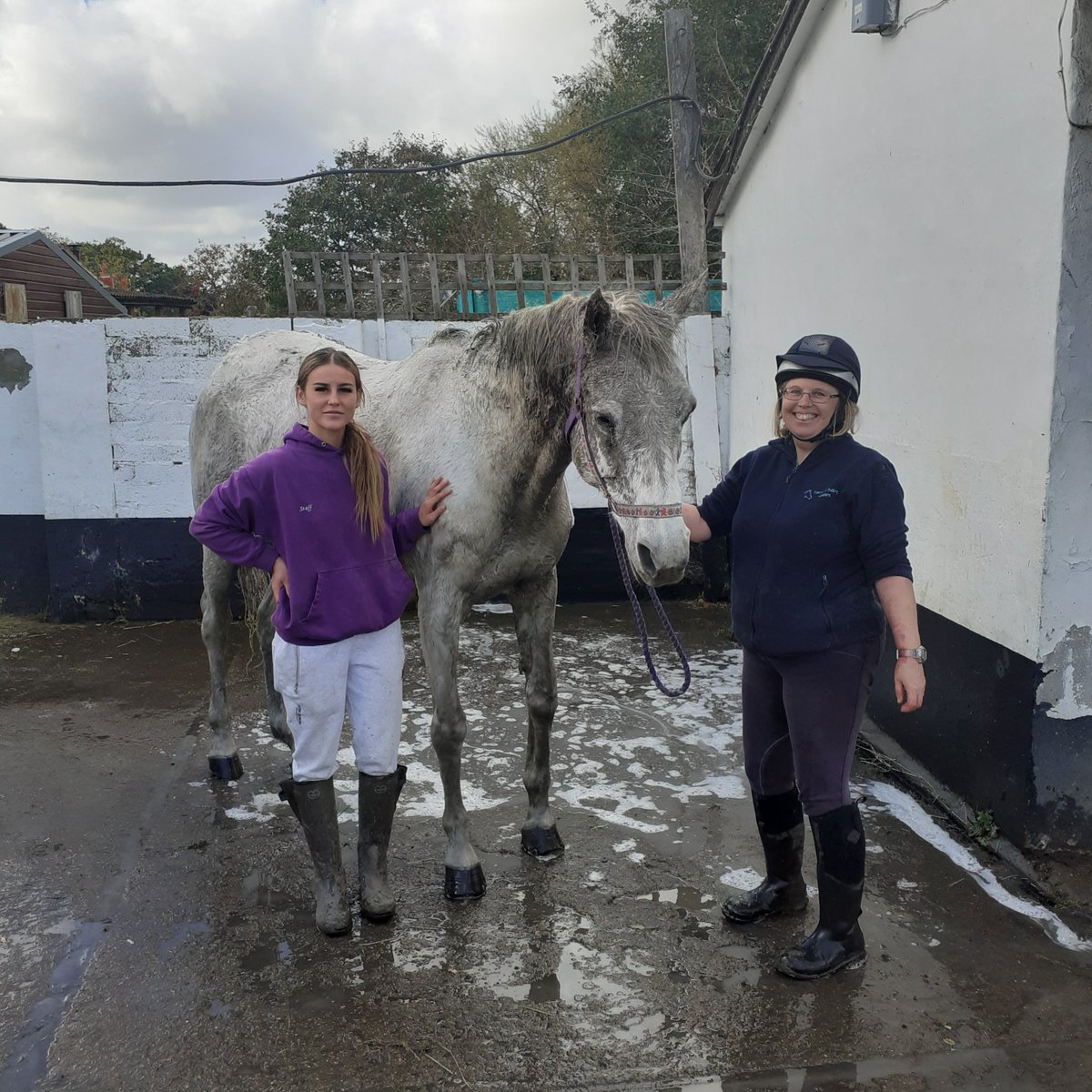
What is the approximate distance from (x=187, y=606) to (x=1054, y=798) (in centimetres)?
554

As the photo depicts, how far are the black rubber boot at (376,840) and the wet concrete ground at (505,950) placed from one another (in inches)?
3.3

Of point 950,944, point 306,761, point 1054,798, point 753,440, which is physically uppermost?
point 753,440

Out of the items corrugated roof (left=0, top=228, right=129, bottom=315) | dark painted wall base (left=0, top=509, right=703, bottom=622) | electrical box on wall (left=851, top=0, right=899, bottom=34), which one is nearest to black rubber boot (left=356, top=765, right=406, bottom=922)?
electrical box on wall (left=851, top=0, right=899, bottom=34)

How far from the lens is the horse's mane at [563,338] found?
7.89ft

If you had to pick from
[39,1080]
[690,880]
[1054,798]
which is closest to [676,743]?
[690,880]

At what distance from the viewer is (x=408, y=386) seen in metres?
3.17

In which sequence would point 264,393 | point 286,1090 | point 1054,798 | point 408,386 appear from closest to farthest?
point 286,1090, point 1054,798, point 408,386, point 264,393

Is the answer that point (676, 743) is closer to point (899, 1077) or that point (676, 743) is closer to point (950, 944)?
point (950, 944)

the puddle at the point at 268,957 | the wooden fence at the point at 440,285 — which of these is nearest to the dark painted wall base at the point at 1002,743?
the puddle at the point at 268,957

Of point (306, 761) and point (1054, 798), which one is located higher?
point (306, 761)

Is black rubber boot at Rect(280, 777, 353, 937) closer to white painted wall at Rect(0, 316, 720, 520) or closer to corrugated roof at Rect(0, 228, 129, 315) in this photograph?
white painted wall at Rect(0, 316, 720, 520)

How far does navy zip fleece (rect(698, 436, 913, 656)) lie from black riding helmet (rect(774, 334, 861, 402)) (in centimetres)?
16

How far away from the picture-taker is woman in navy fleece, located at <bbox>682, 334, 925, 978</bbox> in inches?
88.2

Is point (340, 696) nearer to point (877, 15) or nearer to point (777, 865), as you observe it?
point (777, 865)
